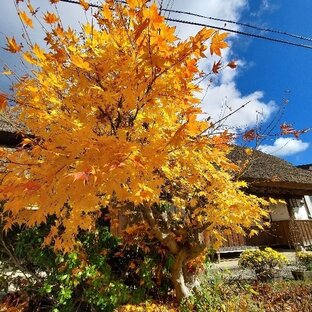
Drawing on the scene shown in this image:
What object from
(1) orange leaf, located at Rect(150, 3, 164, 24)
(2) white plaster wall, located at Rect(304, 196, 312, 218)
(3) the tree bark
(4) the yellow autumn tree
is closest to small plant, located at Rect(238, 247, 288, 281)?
(3) the tree bark

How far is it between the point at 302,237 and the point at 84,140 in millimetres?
16406

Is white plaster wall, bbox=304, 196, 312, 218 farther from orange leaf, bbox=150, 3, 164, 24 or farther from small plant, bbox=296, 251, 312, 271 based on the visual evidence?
orange leaf, bbox=150, 3, 164, 24

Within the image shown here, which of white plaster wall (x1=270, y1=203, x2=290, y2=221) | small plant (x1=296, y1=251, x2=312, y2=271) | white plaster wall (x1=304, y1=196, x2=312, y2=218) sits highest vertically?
white plaster wall (x1=304, y1=196, x2=312, y2=218)

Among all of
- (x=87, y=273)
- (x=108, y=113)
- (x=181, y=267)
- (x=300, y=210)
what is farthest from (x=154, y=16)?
(x=300, y=210)

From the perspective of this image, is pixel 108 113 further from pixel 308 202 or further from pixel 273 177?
pixel 308 202

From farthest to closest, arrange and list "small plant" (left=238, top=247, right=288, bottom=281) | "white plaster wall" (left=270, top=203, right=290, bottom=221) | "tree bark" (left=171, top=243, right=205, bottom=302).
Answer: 1. "white plaster wall" (left=270, top=203, right=290, bottom=221)
2. "small plant" (left=238, top=247, right=288, bottom=281)
3. "tree bark" (left=171, top=243, right=205, bottom=302)

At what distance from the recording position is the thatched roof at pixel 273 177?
15091 mm

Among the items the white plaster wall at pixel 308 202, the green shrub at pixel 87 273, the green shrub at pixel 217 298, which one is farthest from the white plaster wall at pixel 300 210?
the green shrub at pixel 87 273

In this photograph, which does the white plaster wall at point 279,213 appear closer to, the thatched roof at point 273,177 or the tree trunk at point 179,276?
the thatched roof at point 273,177

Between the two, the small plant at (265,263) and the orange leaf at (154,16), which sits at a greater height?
the orange leaf at (154,16)

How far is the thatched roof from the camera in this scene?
15.1m

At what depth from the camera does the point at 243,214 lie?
197 inches

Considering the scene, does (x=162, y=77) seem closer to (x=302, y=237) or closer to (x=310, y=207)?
(x=302, y=237)

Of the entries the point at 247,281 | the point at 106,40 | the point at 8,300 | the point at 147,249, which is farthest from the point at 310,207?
the point at 106,40
